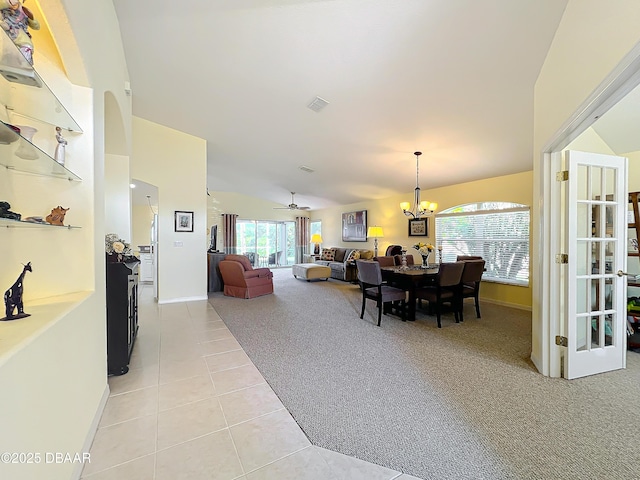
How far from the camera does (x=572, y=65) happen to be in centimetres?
199

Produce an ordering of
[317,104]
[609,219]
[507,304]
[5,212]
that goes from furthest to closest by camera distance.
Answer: [507,304]
[317,104]
[609,219]
[5,212]

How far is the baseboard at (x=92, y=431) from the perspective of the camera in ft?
4.50

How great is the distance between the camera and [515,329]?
369 cm

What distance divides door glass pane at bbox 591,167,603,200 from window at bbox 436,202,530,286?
2393mm

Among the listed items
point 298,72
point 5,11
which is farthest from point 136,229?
point 5,11

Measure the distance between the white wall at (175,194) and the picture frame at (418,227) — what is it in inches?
186

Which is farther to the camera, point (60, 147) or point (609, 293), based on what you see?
point (609, 293)

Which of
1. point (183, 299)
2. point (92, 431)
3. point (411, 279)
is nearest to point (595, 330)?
point (411, 279)

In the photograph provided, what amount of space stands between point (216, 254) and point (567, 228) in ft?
20.6

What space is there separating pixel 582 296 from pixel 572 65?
6.16 feet

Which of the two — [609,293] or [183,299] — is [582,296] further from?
[183,299]

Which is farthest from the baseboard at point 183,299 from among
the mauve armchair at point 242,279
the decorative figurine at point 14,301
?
the decorative figurine at point 14,301

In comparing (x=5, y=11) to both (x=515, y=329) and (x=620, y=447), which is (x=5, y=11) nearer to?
(x=620, y=447)

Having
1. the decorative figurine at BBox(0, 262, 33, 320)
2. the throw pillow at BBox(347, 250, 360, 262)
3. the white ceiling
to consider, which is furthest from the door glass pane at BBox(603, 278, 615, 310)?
the throw pillow at BBox(347, 250, 360, 262)
